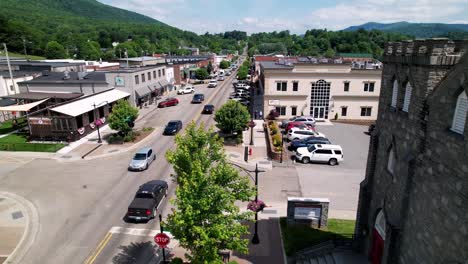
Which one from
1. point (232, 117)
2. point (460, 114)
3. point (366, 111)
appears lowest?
point (366, 111)

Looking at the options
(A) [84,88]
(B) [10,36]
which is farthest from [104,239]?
(B) [10,36]

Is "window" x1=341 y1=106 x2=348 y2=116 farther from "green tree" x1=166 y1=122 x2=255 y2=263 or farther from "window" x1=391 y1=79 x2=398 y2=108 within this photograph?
"green tree" x1=166 y1=122 x2=255 y2=263

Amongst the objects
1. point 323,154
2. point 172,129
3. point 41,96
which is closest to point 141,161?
point 172,129

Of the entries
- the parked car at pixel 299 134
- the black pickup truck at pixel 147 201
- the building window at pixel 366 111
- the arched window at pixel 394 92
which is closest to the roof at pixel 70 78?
the parked car at pixel 299 134

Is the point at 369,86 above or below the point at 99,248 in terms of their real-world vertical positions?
above

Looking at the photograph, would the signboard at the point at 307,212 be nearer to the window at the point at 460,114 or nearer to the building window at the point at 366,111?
the window at the point at 460,114

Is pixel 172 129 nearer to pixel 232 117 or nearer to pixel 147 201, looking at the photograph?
pixel 232 117

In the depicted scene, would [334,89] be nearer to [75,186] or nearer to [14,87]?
[75,186]

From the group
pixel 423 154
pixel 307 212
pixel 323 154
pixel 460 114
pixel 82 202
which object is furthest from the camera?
pixel 323 154
